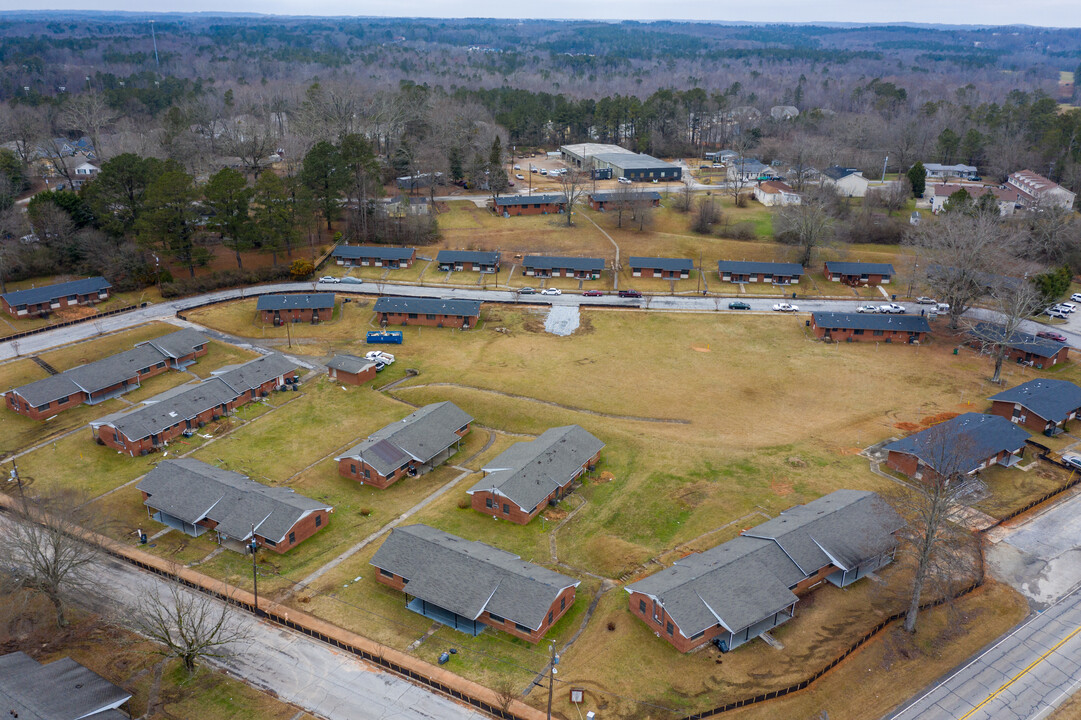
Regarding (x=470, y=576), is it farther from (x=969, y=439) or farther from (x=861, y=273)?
(x=861, y=273)

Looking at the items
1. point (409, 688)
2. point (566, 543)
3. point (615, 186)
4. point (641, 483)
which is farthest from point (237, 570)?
point (615, 186)

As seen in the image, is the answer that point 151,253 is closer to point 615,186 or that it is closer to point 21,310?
point 21,310

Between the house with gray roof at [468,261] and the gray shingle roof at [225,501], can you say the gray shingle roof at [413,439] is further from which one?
the house with gray roof at [468,261]

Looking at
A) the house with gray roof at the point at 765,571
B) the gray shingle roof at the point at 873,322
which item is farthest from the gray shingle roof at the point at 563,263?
the house with gray roof at the point at 765,571

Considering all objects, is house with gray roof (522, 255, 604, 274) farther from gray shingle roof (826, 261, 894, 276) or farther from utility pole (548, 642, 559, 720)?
utility pole (548, 642, 559, 720)

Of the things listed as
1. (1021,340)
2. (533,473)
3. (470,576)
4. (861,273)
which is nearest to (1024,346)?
(1021,340)
